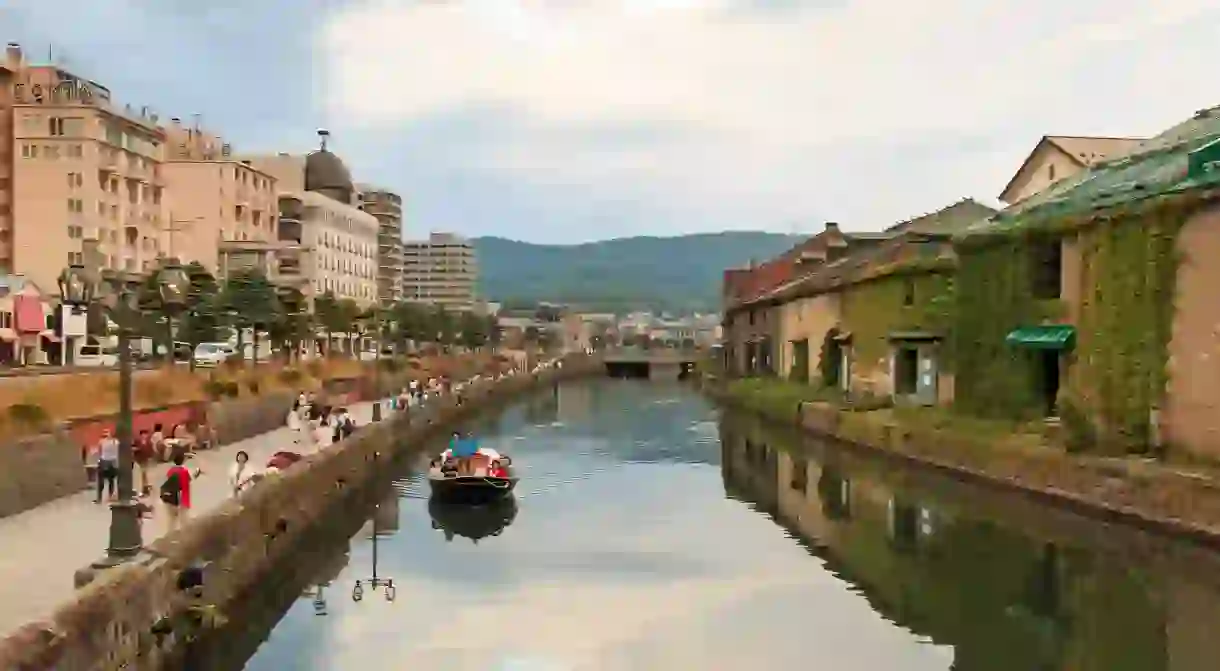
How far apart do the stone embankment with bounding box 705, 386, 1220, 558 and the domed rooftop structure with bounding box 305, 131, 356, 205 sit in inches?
3709

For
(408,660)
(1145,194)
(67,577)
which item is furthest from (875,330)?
(67,577)

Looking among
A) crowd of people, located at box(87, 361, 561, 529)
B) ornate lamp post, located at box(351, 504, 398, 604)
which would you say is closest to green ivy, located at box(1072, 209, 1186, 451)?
ornate lamp post, located at box(351, 504, 398, 604)

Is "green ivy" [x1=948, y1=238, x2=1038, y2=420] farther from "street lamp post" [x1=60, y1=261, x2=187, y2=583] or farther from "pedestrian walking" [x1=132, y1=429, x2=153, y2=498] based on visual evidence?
"street lamp post" [x1=60, y1=261, x2=187, y2=583]

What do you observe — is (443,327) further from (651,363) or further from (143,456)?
(143,456)

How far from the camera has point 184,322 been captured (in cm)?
5991

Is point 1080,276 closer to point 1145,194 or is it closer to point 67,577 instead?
point 1145,194

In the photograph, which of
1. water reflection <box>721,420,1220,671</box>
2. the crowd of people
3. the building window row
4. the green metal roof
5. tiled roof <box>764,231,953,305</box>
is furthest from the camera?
the building window row

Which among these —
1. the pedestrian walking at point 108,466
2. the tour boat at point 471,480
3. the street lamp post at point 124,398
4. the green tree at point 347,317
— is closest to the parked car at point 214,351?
the green tree at point 347,317

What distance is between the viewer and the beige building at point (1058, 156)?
63.3m

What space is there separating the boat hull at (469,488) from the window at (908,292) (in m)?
22.2

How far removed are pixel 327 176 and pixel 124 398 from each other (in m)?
118

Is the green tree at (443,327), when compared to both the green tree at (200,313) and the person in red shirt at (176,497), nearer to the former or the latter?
the green tree at (200,313)

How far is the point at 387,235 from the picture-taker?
172500 millimetres

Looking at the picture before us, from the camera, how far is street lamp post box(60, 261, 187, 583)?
16125mm
